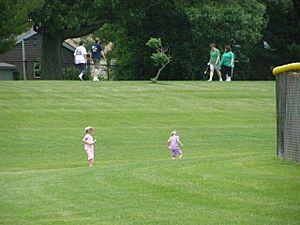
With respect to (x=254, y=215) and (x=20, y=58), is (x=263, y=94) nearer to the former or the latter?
(x=254, y=215)

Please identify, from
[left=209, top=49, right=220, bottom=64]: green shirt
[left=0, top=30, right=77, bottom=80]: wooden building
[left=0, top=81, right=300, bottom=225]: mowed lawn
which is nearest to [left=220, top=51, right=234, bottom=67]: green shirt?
[left=209, top=49, right=220, bottom=64]: green shirt

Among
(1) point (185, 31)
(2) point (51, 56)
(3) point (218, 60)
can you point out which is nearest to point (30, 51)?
(1) point (185, 31)

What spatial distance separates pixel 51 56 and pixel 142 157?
27.8 m

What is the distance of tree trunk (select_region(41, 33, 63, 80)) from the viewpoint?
51.3m

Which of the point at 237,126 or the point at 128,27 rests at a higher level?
the point at 128,27

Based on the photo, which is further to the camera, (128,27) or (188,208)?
(128,27)

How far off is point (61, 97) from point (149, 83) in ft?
23.1

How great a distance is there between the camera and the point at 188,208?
11.3 m

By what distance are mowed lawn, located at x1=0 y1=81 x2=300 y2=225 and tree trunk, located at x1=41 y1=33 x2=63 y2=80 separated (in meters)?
12.5

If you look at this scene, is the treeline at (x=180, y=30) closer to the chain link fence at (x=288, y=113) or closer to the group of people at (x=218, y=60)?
the group of people at (x=218, y=60)

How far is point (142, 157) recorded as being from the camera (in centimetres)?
2450

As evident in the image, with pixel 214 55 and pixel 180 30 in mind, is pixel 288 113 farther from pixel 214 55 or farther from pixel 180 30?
pixel 180 30

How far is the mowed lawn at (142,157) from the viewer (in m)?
11.3

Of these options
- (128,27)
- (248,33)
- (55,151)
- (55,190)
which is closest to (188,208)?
(55,190)
